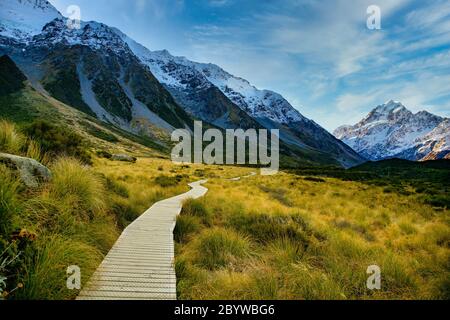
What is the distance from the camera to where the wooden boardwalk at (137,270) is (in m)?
5.04

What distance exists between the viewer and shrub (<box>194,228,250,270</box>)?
7.29 metres

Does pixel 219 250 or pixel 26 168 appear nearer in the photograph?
pixel 26 168

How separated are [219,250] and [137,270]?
7.63 ft

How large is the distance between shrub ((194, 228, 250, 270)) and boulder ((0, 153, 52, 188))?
4.08m

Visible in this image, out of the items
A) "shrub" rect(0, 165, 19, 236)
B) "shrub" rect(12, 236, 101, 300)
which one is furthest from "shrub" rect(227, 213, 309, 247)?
"shrub" rect(0, 165, 19, 236)

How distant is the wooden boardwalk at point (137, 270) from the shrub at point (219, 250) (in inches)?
30.9

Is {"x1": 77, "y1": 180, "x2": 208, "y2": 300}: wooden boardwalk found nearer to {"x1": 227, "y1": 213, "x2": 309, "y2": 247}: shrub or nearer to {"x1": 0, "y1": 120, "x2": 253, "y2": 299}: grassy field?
{"x1": 0, "y1": 120, "x2": 253, "y2": 299}: grassy field

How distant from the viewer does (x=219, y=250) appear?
7.78 m

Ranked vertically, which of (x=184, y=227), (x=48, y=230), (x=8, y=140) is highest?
(x=8, y=140)

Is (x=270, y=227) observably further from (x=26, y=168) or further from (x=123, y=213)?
(x=26, y=168)

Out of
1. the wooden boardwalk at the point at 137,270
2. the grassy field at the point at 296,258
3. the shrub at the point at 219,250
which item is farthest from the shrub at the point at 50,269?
the shrub at the point at 219,250

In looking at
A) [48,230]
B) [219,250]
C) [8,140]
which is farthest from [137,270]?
[8,140]

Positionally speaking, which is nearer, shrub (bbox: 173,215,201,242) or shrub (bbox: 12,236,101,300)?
shrub (bbox: 12,236,101,300)

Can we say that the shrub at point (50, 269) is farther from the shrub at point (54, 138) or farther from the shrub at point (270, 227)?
the shrub at point (54, 138)
